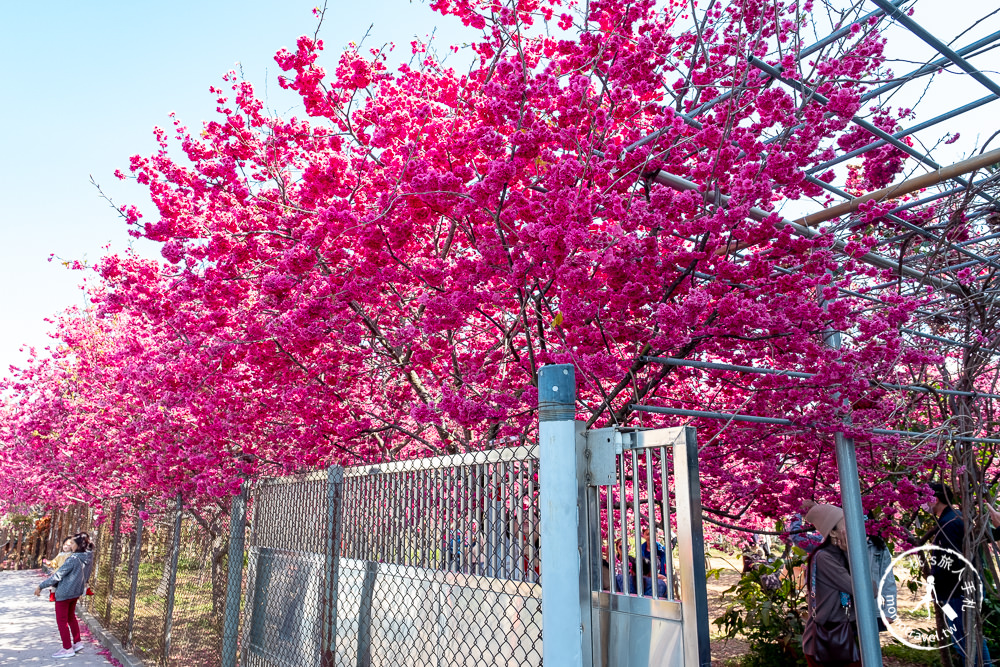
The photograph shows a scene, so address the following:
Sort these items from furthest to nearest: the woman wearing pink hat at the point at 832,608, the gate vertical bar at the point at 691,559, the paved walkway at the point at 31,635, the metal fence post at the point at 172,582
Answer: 1. the paved walkway at the point at 31,635
2. the metal fence post at the point at 172,582
3. the woman wearing pink hat at the point at 832,608
4. the gate vertical bar at the point at 691,559

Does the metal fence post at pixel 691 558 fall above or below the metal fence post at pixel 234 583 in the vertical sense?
above

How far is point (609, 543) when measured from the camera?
1.75 metres

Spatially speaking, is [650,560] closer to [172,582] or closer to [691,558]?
[691,558]

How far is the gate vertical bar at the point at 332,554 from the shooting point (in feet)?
10.8

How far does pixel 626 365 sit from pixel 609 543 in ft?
8.85

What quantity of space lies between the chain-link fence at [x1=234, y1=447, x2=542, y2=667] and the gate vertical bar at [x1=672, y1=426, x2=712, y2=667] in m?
0.57

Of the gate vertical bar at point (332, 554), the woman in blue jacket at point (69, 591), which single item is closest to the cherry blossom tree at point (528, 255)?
the gate vertical bar at point (332, 554)

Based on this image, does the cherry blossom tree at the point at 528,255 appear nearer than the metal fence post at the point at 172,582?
Yes

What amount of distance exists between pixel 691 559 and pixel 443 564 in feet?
3.92

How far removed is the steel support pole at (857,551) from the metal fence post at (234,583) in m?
4.44

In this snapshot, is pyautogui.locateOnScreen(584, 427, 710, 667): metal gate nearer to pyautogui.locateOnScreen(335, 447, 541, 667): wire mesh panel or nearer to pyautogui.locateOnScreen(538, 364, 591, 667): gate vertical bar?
pyautogui.locateOnScreen(538, 364, 591, 667): gate vertical bar

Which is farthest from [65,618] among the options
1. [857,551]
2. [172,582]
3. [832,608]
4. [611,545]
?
[611,545]

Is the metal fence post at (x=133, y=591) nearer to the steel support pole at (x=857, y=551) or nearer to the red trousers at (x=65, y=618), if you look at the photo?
the red trousers at (x=65, y=618)

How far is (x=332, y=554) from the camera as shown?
3418mm
